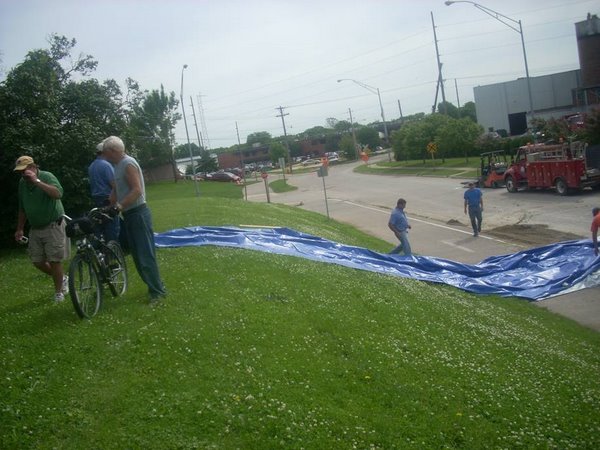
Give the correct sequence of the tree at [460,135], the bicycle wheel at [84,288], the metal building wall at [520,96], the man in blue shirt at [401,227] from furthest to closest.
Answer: the metal building wall at [520,96] < the tree at [460,135] < the man in blue shirt at [401,227] < the bicycle wheel at [84,288]

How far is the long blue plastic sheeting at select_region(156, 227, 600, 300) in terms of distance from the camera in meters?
11.3

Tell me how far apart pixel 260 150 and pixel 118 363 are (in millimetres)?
137510

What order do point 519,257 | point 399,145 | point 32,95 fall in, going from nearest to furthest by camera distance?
1. point 519,257
2. point 32,95
3. point 399,145

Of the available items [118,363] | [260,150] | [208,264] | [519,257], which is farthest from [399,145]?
[260,150]

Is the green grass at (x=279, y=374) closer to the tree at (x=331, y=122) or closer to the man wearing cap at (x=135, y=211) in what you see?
the man wearing cap at (x=135, y=211)

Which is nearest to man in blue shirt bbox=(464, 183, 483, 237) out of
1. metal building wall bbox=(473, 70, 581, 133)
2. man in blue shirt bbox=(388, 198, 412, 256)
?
man in blue shirt bbox=(388, 198, 412, 256)

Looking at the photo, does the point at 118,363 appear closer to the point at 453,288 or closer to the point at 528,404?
the point at 528,404

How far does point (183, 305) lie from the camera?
666 centimetres

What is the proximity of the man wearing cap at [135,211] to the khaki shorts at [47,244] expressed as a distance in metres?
0.95

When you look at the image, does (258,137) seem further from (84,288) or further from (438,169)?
(84,288)

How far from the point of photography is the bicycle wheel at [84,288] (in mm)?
5871

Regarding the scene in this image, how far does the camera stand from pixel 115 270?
7168mm

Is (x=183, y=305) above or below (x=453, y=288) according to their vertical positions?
above

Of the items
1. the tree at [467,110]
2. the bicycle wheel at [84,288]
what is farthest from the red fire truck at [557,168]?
the tree at [467,110]
